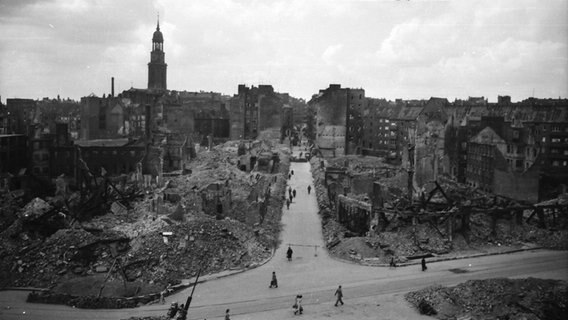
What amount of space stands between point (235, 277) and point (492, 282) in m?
11.1

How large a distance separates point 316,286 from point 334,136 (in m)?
49.3

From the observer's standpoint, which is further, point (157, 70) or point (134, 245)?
point (157, 70)

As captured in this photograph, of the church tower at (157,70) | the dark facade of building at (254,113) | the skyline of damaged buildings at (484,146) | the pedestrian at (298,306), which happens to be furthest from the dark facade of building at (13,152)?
the pedestrian at (298,306)

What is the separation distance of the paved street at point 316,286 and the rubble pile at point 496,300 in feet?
3.46

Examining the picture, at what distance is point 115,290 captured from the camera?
2247 centimetres

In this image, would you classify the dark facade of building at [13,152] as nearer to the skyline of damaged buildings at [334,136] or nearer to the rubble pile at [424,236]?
the skyline of damaged buildings at [334,136]

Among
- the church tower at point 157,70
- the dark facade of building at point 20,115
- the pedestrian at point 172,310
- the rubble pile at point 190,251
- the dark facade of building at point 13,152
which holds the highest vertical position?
the church tower at point 157,70

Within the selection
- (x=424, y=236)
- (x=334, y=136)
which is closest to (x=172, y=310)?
(x=424, y=236)

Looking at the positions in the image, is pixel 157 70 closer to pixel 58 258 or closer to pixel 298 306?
pixel 58 258

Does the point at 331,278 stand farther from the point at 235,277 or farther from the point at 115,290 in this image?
the point at 115,290

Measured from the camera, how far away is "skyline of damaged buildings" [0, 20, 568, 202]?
1966 inches

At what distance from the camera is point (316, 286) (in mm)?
24172

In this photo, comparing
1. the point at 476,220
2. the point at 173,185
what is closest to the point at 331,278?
the point at 476,220

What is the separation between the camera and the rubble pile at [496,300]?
21.2 m
